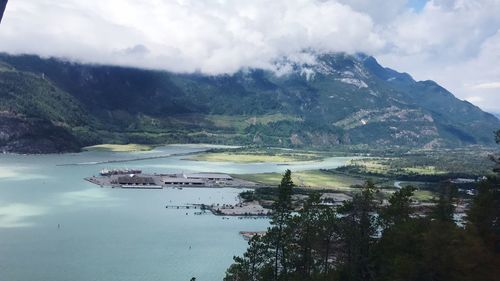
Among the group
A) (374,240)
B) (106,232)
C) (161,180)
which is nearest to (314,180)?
(161,180)

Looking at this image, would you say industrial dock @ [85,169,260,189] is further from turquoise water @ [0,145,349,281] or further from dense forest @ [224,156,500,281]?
dense forest @ [224,156,500,281]

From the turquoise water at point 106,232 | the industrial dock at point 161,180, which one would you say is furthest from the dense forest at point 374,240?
the industrial dock at point 161,180

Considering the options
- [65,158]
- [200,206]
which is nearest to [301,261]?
[200,206]

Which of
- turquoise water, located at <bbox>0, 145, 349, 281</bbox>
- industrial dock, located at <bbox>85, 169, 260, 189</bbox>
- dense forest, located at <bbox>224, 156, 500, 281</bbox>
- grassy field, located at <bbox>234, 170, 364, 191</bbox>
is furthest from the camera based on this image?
grassy field, located at <bbox>234, 170, 364, 191</bbox>

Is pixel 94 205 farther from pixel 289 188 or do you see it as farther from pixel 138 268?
pixel 289 188

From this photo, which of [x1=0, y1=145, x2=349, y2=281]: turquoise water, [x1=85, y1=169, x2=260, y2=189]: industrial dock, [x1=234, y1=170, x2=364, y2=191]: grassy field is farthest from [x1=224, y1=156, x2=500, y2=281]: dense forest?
[x1=234, y1=170, x2=364, y2=191]: grassy field

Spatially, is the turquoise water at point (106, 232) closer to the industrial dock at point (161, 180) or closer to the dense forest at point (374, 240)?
the industrial dock at point (161, 180)
